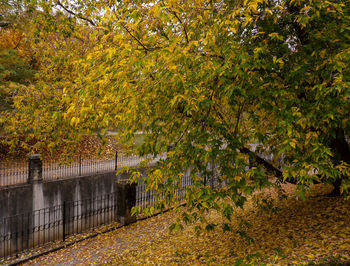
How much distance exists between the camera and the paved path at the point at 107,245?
834 cm

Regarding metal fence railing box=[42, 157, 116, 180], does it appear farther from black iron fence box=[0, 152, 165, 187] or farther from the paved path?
the paved path

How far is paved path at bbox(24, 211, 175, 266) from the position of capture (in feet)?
27.4

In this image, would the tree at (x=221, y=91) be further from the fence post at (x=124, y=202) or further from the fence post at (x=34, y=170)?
the fence post at (x=34, y=170)

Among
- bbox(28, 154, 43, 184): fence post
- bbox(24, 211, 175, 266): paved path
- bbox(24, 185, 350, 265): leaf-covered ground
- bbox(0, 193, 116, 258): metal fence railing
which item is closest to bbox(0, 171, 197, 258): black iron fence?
bbox(0, 193, 116, 258): metal fence railing

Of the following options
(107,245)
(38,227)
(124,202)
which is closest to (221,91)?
(107,245)

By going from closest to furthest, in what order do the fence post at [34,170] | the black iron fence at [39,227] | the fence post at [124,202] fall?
the black iron fence at [39,227] < the fence post at [124,202] < the fence post at [34,170]

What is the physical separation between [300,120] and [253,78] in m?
1.25

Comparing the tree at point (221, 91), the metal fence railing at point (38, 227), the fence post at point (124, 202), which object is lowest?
the metal fence railing at point (38, 227)

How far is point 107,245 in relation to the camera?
9.34 m

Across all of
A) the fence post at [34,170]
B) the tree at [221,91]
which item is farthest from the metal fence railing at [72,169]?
the tree at [221,91]

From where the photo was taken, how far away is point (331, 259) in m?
4.91

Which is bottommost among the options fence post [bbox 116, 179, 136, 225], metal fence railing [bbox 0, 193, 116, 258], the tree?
metal fence railing [bbox 0, 193, 116, 258]

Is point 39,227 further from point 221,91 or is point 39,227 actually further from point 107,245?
point 221,91

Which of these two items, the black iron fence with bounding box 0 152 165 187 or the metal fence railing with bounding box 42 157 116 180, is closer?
the black iron fence with bounding box 0 152 165 187
